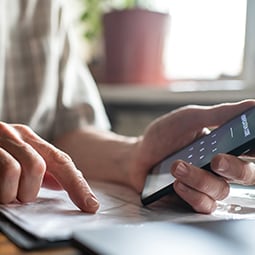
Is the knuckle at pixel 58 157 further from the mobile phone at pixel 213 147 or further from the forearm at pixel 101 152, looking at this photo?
the forearm at pixel 101 152

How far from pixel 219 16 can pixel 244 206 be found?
3.28 feet

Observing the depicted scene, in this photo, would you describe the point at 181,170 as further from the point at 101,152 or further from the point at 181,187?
the point at 101,152

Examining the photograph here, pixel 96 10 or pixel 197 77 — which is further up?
pixel 96 10

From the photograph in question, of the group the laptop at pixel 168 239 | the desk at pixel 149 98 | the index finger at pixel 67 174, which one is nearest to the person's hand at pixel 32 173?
the index finger at pixel 67 174

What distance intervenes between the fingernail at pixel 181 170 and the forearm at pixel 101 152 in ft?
0.68

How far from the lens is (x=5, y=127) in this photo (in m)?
0.61

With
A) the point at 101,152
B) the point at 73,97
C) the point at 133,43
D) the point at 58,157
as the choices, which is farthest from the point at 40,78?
the point at 133,43

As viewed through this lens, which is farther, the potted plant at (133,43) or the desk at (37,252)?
the potted plant at (133,43)

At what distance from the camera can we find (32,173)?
53cm

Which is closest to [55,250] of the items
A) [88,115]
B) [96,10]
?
[88,115]

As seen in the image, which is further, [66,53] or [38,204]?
[66,53]

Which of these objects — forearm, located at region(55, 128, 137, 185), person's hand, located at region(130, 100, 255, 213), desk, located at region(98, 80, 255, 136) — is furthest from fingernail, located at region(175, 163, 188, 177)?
desk, located at region(98, 80, 255, 136)

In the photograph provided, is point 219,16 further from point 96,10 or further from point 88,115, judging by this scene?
point 88,115

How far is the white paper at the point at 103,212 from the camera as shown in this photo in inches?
17.8
